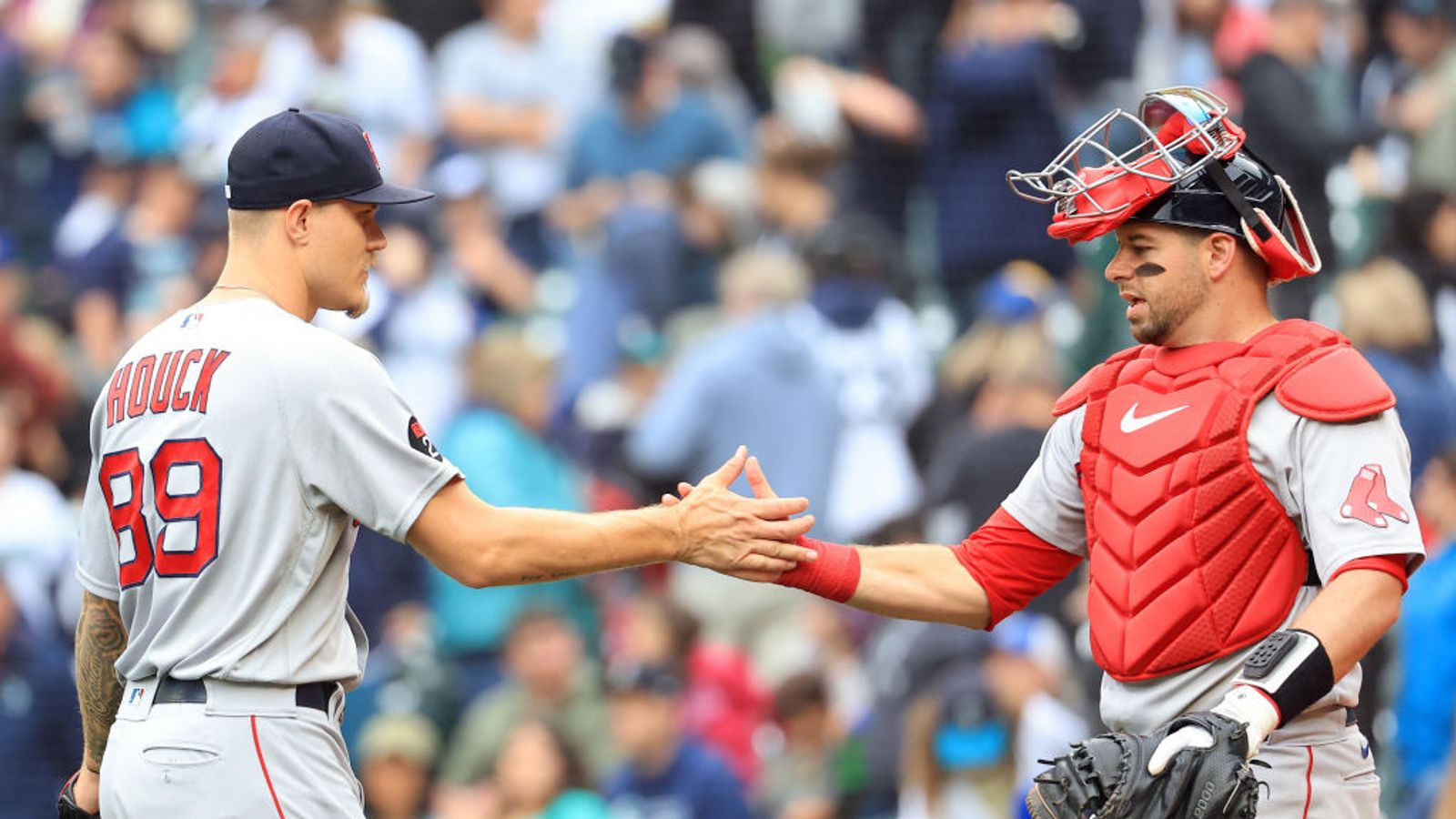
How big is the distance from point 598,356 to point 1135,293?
557cm

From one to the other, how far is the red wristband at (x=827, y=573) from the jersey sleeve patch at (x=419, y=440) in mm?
953

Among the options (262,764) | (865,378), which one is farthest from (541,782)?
(262,764)

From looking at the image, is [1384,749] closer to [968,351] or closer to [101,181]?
[968,351]

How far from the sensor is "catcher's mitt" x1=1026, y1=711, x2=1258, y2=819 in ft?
12.9

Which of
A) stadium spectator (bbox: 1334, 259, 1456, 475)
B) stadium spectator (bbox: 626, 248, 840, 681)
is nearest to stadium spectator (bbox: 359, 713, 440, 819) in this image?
stadium spectator (bbox: 626, 248, 840, 681)

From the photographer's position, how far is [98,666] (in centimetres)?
466

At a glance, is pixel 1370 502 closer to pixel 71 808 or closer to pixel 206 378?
pixel 206 378

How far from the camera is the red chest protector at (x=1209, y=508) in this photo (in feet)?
14.0

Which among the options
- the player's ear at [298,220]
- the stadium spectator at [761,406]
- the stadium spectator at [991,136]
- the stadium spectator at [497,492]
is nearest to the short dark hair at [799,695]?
the stadium spectator at [761,406]

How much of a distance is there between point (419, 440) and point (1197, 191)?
5.52ft

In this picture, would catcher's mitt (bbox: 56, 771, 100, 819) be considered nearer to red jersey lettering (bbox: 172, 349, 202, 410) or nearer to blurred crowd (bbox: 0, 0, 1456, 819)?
red jersey lettering (bbox: 172, 349, 202, 410)

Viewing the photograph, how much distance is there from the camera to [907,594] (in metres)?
4.95

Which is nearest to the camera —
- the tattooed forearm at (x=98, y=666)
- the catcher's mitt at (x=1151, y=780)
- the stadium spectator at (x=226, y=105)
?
the catcher's mitt at (x=1151, y=780)

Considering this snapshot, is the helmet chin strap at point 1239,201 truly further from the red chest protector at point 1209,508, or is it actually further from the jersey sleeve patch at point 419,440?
the jersey sleeve patch at point 419,440
